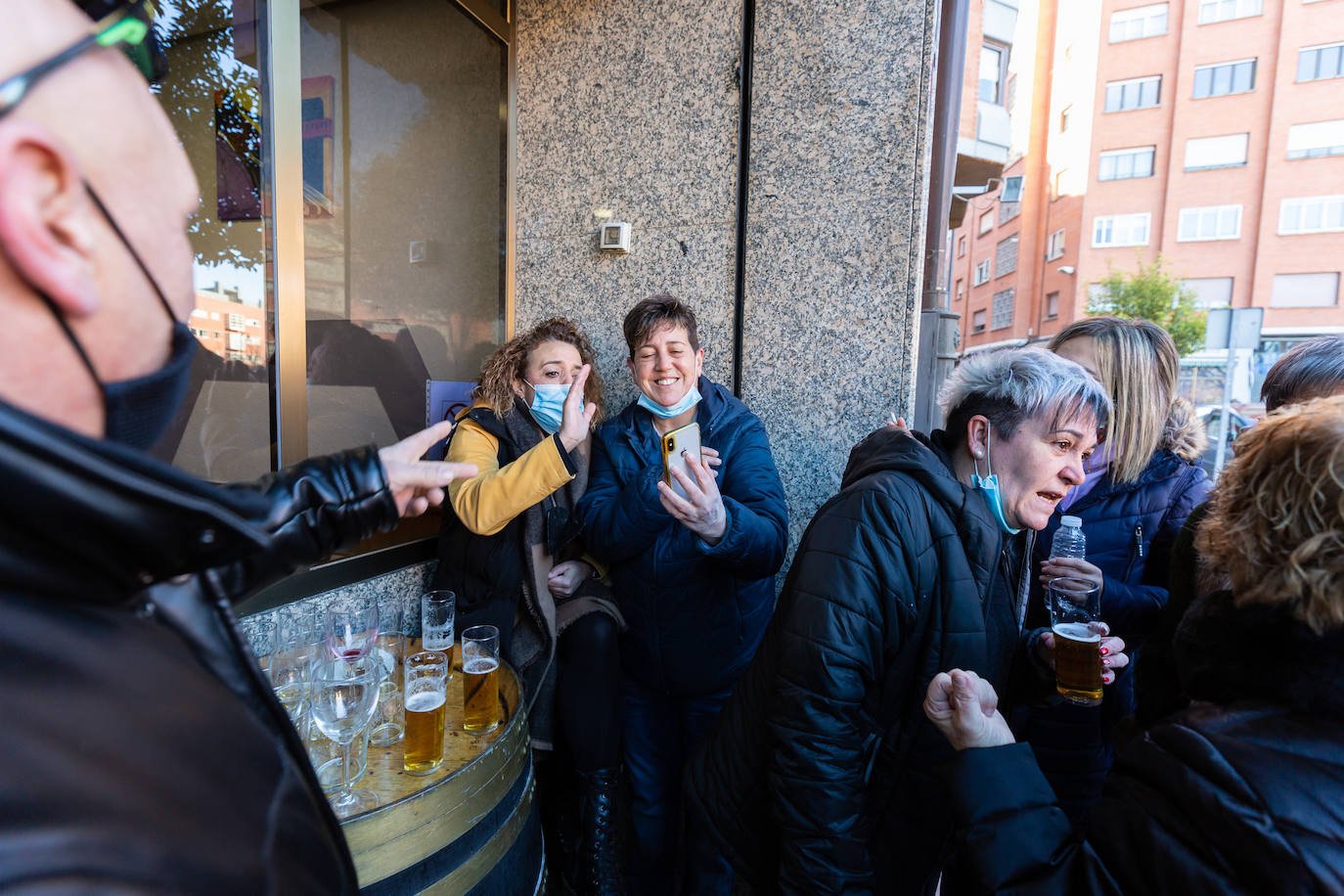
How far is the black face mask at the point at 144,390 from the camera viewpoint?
1.65 ft

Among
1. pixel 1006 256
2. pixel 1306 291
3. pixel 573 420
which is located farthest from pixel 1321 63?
pixel 573 420

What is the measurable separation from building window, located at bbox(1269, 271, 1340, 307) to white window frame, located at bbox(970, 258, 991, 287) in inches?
660

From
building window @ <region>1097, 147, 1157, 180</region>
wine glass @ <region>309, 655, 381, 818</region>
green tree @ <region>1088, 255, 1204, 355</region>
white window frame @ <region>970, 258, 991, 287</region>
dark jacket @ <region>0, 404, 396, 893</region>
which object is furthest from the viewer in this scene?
white window frame @ <region>970, 258, 991, 287</region>

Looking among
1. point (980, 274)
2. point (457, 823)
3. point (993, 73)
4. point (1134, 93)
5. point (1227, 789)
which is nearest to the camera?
point (1227, 789)

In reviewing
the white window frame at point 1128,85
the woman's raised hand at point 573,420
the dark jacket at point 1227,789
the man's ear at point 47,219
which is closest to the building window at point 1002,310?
the white window frame at point 1128,85

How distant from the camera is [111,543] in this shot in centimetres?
47

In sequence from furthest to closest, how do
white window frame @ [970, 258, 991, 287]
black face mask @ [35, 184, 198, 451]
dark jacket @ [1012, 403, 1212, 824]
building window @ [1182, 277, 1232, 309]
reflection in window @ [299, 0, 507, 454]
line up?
1. white window frame @ [970, 258, 991, 287]
2. building window @ [1182, 277, 1232, 309]
3. reflection in window @ [299, 0, 507, 454]
4. dark jacket @ [1012, 403, 1212, 824]
5. black face mask @ [35, 184, 198, 451]

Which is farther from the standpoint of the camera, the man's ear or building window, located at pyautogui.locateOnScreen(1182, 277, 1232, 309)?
building window, located at pyautogui.locateOnScreen(1182, 277, 1232, 309)

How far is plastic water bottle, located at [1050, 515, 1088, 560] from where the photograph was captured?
217 centimetres

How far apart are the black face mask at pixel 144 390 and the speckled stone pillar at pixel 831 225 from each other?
8.07ft

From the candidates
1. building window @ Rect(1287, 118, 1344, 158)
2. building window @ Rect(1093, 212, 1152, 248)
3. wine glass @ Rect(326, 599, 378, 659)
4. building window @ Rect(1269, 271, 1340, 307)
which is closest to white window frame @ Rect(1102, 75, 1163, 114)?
building window @ Rect(1093, 212, 1152, 248)

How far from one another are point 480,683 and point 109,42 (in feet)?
4.81

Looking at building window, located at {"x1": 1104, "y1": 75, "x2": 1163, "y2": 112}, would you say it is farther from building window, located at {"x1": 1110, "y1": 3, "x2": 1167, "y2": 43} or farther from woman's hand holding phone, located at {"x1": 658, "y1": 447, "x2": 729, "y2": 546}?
woman's hand holding phone, located at {"x1": 658, "y1": 447, "x2": 729, "y2": 546}

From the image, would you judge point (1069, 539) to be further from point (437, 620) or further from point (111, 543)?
point (111, 543)
